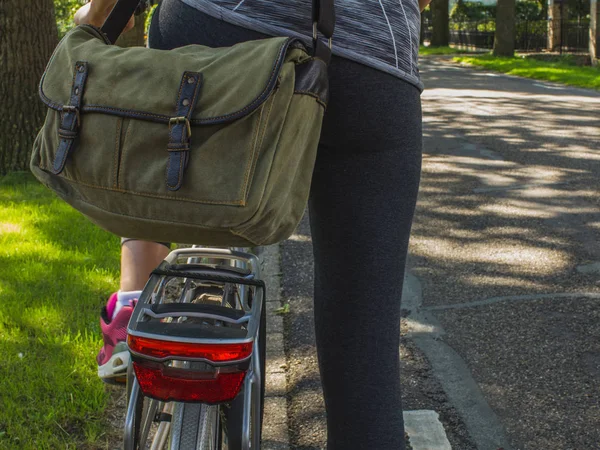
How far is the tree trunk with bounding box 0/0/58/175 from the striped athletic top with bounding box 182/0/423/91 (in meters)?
6.41

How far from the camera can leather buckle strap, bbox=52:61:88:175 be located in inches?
60.1

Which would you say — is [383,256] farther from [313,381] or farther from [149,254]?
[313,381]

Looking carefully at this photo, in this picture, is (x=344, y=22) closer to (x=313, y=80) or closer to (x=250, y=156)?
(x=313, y=80)

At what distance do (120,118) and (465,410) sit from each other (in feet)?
7.18

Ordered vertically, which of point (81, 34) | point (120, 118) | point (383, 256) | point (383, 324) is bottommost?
point (383, 324)

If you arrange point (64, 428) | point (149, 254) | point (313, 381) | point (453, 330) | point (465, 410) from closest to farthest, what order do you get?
1. point (149, 254)
2. point (64, 428)
3. point (465, 410)
4. point (313, 381)
5. point (453, 330)

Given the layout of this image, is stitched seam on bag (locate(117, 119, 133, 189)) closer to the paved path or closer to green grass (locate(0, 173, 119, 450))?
green grass (locate(0, 173, 119, 450))

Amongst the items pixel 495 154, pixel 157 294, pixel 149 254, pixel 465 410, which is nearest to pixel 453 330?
pixel 465 410

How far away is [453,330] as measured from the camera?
4125mm

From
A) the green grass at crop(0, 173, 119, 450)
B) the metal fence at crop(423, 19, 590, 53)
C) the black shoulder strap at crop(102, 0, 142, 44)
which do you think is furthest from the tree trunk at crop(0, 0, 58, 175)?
the metal fence at crop(423, 19, 590, 53)

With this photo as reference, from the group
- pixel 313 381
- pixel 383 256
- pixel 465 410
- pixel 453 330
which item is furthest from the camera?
pixel 453 330

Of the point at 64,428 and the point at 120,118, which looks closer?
the point at 120,118

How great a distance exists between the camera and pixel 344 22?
153 cm

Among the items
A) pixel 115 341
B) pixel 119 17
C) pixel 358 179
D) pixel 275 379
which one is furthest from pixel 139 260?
pixel 275 379
